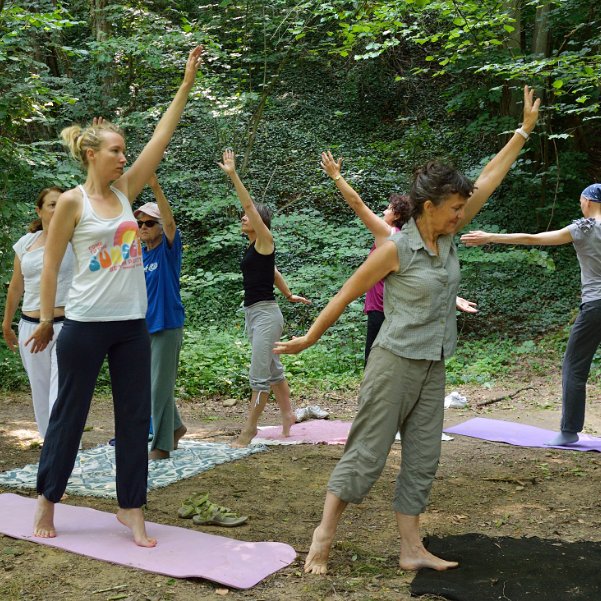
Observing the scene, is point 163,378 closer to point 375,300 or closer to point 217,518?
point 217,518

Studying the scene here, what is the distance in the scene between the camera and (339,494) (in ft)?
10.3

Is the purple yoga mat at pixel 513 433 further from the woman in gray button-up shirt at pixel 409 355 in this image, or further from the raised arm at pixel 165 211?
the raised arm at pixel 165 211

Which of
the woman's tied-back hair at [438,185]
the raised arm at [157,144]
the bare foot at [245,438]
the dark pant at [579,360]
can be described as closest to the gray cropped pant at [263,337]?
the bare foot at [245,438]

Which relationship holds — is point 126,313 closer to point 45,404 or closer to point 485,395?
point 45,404

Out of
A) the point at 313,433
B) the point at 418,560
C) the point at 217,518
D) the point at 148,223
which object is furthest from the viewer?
the point at 313,433

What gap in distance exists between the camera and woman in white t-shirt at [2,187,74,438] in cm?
493

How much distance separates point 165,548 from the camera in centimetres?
349

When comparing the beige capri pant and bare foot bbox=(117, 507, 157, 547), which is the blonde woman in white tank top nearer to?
bare foot bbox=(117, 507, 157, 547)

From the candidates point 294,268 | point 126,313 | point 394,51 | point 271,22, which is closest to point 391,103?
point 394,51

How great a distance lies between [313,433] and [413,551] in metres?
3.17

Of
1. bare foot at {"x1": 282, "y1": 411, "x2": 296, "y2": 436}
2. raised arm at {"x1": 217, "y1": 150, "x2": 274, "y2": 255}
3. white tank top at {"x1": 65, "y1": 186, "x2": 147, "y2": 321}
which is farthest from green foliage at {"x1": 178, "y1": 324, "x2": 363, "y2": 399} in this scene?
white tank top at {"x1": 65, "y1": 186, "x2": 147, "y2": 321}

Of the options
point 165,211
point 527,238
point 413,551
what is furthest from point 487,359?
point 413,551

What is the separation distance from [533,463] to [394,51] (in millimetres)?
15563

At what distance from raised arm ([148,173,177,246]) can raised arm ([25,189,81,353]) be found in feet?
3.62
